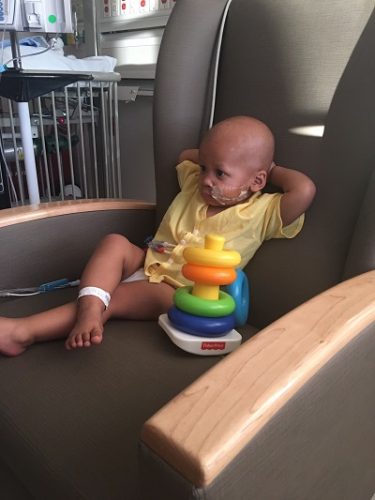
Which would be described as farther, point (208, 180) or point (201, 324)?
point (208, 180)

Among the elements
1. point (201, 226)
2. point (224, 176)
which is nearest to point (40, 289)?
point (201, 226)

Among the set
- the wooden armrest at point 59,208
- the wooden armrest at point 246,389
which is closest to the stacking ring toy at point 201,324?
the wooden armrest at point 246,389

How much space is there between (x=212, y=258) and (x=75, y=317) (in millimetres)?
359

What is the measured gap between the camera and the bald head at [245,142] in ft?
3.23

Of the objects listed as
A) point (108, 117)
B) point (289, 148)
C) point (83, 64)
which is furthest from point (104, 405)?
point (108, 117)

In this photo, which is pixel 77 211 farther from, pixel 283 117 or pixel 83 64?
pixel 83 64

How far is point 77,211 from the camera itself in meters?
1.16

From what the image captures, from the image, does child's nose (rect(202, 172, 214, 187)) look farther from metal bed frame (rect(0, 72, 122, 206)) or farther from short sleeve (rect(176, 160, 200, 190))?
metal bed frame (rect(0, 72, 122, 206))

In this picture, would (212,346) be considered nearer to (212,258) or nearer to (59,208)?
(212,258)

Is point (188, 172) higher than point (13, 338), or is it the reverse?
point (188, 172)

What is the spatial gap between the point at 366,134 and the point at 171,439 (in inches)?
28.8

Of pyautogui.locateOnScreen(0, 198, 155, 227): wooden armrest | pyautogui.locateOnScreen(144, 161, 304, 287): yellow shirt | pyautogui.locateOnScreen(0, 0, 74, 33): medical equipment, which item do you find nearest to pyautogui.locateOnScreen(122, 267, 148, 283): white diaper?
pyautogui.locateOnScreen(144, 161, 304, 287): yellow shirt

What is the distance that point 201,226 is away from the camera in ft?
3.52

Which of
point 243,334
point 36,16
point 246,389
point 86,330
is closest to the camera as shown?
point 246,389
